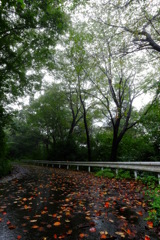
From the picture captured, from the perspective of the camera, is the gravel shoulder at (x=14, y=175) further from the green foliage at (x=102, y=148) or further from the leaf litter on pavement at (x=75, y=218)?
the green foliage at (x=102, y=148)

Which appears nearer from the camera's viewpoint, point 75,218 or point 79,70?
point 75,218

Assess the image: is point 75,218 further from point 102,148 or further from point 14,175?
point 102,148

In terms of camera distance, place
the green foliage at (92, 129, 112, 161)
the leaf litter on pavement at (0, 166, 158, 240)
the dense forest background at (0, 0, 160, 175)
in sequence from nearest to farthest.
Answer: the leaf litter on pavement at (0, 166, 158, 240) < the dense forest background at (0, 0, 160, 175) < the green foliage at (92, 129, 112, 161)

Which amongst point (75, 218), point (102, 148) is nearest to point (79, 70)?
point (102, 148)

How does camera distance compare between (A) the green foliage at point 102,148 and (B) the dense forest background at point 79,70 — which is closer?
(B) the dense forest background at point 79,70

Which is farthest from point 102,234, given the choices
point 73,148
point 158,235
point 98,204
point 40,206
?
point 73,148

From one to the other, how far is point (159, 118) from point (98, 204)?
9.27 m

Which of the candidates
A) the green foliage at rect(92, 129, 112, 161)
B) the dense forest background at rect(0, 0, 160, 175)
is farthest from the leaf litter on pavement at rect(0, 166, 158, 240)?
the green foliage at rect(92, 129, 112, 161)

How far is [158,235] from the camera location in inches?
117

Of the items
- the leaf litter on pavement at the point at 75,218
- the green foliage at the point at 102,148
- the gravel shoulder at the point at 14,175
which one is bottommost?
the leaf litter on pavement at the point at 75,218

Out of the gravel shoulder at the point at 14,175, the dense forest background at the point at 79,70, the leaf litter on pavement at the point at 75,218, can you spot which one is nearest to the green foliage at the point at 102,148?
the dense forest background at the point at 79,70

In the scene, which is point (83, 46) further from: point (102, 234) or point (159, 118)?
point (102, 234)

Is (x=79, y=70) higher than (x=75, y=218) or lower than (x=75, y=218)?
higher

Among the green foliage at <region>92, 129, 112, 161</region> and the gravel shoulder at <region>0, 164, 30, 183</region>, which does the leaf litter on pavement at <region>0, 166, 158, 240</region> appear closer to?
the gravel shoulder at <region>0, 164, 30, 183</region>
